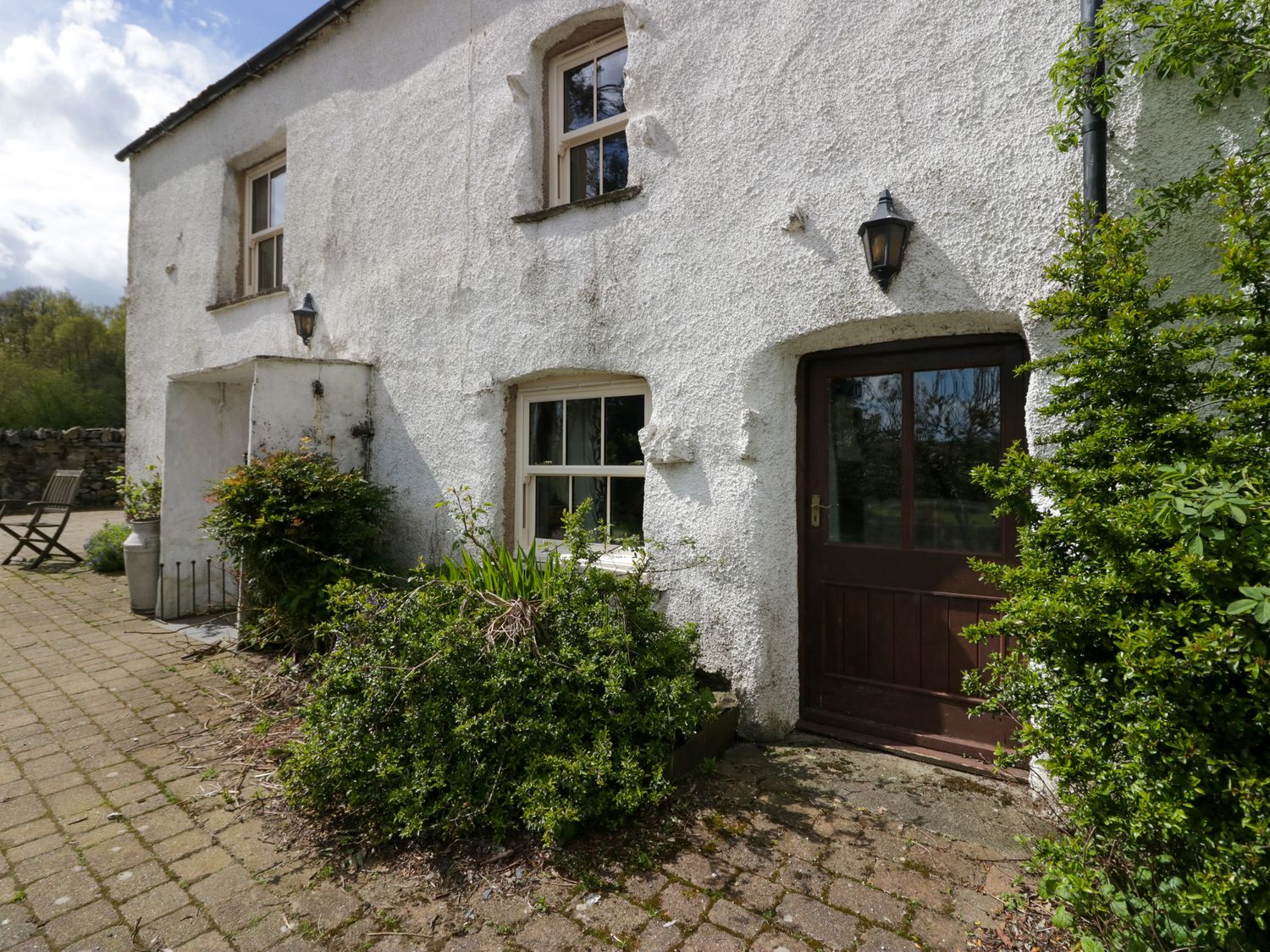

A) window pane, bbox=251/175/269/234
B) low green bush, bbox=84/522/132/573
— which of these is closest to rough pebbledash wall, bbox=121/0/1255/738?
window pane, bbox=251/175/269/234

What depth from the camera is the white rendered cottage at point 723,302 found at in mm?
3273

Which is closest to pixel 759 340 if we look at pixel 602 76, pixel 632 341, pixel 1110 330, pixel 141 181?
pixel 632 341

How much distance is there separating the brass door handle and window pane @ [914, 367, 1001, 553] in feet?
1.67

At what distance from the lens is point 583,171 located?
193 inches

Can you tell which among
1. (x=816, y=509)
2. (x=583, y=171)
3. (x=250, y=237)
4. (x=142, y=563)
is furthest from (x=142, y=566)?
(x=816, y=509)

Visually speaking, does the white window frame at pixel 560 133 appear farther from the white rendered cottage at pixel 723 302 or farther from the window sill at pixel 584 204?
the window sill at pixel 584 204

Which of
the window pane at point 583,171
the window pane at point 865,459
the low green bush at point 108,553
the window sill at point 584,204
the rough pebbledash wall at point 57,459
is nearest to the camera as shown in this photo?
the window pane at point 865,459

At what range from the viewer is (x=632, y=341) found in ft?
13.7

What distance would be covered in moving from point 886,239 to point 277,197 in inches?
264

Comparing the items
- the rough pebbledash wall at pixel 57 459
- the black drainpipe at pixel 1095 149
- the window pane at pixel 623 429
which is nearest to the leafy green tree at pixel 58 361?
the rough pebbledash wall at pixel 57 459

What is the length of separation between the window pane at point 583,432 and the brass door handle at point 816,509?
1.51m

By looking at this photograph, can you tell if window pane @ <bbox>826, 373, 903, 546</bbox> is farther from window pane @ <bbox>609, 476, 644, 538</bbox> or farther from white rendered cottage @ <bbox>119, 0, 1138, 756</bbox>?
window pane @ <bbox>609, 476, 644, 538</bbox>

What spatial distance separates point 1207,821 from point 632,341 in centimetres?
334

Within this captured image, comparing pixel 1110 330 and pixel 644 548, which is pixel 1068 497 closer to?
pixel 1110 330
